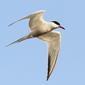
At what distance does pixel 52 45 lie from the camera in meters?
20.5

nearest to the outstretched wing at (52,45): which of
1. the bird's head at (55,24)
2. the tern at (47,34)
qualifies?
the tern at (47,34)

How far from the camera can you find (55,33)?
2030 cm

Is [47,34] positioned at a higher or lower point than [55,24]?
lower

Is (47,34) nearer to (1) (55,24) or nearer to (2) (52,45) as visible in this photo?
(2) (52,45)

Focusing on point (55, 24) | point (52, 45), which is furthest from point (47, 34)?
point (55, 24)

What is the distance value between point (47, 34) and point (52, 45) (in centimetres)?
47

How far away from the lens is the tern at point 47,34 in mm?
18750

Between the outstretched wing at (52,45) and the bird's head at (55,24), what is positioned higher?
the bird's head at (55,24)

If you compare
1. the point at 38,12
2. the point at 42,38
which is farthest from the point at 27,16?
the point at 42,38

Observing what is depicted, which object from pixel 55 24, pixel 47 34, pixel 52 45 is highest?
pixel 55 24

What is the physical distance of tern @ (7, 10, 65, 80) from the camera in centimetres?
1875

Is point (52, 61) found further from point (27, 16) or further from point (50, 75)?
point (27, 16)

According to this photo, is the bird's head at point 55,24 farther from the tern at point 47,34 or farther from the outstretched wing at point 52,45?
the outstretched wing at point 52,45

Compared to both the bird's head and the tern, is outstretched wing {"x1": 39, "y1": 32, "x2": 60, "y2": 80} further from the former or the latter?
the bird's head
